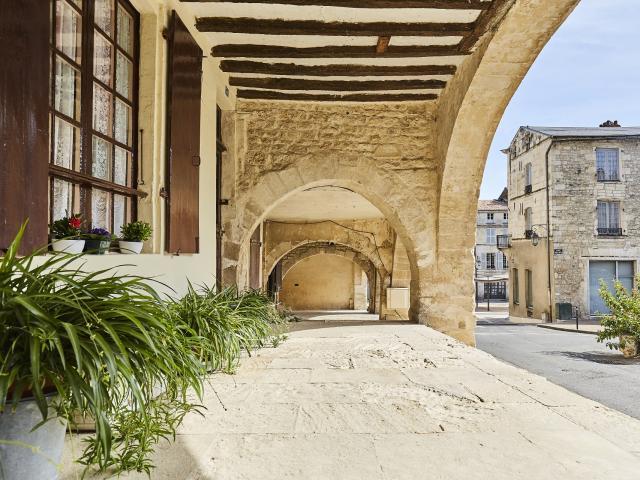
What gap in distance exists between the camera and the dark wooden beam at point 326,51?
4.43 meters

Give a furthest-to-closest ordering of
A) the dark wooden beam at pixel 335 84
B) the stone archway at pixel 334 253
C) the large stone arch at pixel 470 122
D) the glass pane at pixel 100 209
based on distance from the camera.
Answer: the stone archway at pixel 334 253 < the dark wooden beam at pixel 335 84 < the large stone arch at pixel 470 122 < the glass pane at pixel 100 209

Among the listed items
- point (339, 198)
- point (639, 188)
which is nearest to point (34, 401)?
point (339, 198)

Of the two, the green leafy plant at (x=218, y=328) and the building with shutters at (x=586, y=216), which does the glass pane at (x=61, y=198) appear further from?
the building with shutters at (x=586, y=216)

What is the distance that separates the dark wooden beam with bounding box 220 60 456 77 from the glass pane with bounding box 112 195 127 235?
2356mm

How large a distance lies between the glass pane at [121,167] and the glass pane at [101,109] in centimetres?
16

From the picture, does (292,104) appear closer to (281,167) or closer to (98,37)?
(281,167)

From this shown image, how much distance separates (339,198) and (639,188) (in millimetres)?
13678

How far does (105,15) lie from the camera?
9.08 feet

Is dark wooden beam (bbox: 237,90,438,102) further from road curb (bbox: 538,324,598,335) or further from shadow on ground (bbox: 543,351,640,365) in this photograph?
road curb (bbox: 538,324,598,335)

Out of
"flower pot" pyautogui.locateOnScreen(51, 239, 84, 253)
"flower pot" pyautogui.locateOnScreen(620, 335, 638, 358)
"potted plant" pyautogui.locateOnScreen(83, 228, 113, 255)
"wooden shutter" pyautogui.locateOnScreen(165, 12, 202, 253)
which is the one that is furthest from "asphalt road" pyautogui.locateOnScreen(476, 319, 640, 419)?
"flower pot" pyautogui.locateOnScreen(51, 239, 84, 253)

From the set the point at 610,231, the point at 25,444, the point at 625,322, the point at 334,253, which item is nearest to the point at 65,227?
the point at 25,444

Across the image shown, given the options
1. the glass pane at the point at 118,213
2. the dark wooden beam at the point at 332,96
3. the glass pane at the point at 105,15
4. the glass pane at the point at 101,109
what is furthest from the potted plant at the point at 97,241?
the dark wooden beam at the point at 332,96

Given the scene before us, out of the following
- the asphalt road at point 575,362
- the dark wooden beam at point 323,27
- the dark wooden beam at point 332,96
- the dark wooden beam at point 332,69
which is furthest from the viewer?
the asphalt road at point 575,362

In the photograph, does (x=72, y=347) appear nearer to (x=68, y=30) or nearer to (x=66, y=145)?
(x=66, y=145)
